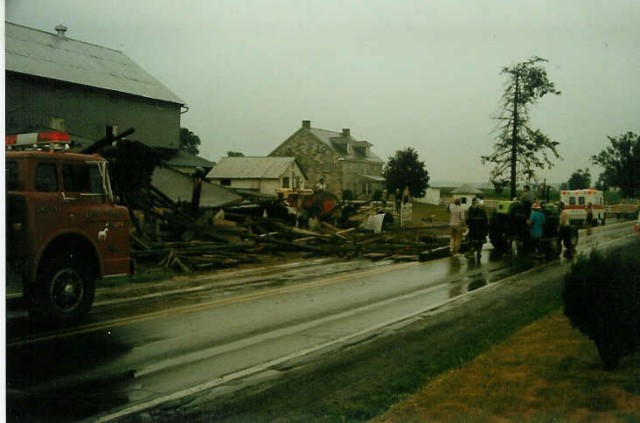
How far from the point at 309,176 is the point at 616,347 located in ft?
63.7

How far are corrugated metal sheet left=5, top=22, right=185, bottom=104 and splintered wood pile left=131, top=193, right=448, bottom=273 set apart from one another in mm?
4651

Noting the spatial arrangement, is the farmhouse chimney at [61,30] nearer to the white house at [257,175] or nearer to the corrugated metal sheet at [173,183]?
the white house at [257,175]

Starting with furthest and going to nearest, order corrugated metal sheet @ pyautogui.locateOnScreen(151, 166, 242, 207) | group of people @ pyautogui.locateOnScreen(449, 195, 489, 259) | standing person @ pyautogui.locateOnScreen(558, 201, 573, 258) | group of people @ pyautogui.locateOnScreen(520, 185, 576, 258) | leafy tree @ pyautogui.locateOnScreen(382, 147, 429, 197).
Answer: corrugated metal sheet @ pyautogui.locateOnScreen(151, 166, 242, 207) < standing person @ pyautogui.locateOnScreen(558, 201, 573, 258) < group of people @ pyautogui.locateOnScreen(449, 195, 489, 259) < group of people @ pyautogui.locateOnScreen(520, 185, 576, 258) < leafy tree @ pyautogui.locateOnScreen(382, 147, 429, 197)

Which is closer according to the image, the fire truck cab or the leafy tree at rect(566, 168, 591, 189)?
the fire truck cab

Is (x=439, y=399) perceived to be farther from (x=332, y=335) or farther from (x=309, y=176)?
(x=309, y=176)

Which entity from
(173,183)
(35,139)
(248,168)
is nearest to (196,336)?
(35,139)

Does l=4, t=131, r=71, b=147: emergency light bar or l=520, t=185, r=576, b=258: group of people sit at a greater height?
l=4, t=131, r=71, b=147: emergency light bar

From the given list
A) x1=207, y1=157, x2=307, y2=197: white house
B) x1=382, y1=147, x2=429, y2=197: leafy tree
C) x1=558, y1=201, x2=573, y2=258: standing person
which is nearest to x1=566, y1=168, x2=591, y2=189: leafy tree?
x1=382, y1=147, x2=429, y2=197: leafy tree

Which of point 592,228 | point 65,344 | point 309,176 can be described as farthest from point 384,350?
point 592,228

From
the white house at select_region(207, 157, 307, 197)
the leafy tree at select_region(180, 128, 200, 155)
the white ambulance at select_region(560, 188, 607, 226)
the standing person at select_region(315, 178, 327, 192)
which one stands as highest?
the leafy tree at select_region(180, 128, 200, 155)

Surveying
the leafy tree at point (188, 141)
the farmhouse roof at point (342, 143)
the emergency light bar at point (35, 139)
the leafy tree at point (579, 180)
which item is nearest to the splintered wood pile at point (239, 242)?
the leafy tree at point (188, 141)

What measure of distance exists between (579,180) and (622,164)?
6.00 feet

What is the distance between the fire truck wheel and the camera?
9.19 m

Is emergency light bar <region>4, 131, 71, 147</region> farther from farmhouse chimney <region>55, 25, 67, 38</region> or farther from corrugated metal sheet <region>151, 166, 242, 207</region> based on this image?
corrugated metal sheet <region>151, 166, 242, 207</region>
